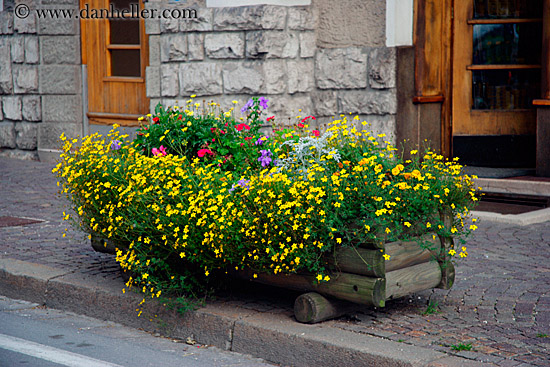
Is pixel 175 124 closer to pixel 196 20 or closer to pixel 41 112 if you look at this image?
pixel 196 20

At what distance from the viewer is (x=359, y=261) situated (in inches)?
159

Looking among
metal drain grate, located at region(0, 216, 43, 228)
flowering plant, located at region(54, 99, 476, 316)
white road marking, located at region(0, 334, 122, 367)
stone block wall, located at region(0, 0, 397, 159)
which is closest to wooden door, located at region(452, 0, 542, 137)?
stone block wall, located at region(0, 0, 397, 159)

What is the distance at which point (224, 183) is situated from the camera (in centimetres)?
441

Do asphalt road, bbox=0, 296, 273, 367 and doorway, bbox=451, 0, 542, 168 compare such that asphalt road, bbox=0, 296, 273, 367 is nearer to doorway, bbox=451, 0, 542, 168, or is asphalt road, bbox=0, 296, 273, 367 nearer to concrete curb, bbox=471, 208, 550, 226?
concrete curb, bbox=471, 208, 550, 226

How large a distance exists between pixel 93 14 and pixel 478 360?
29.3ft

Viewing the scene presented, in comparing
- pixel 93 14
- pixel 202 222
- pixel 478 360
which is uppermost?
pixel 93 14

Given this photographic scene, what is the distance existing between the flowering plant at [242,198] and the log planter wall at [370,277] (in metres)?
0.07

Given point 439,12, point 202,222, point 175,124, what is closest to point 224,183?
point 202,222

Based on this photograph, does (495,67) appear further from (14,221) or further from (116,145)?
(14,221)

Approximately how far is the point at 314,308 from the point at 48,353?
1.44 metres

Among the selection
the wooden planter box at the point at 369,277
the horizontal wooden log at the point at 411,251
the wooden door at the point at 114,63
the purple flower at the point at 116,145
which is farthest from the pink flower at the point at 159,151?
the wooden door at the point at 114,63

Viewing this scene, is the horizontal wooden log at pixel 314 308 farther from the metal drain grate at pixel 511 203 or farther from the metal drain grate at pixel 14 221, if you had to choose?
the metal drain grate at pixel 511 203

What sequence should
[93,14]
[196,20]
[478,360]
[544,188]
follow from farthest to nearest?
[93,14]
[196,20]
[544,188]
[478,360]

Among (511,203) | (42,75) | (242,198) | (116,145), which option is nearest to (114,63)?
(42,75)
